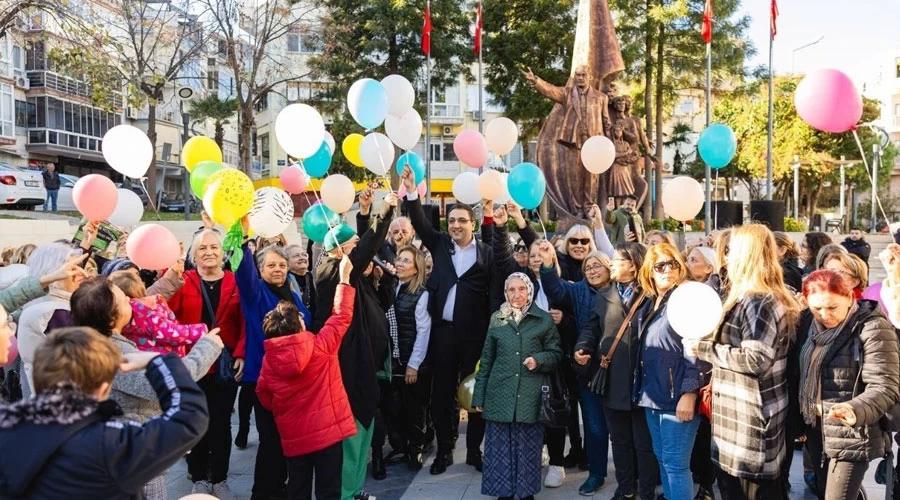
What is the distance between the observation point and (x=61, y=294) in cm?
368

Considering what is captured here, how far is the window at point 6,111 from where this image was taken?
116 feet

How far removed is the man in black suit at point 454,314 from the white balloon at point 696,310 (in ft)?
6.94

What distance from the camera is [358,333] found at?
15.6ft

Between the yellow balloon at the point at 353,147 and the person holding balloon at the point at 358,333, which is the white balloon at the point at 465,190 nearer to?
the yellow balloon at the point at 353,147

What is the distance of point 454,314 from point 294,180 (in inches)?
101

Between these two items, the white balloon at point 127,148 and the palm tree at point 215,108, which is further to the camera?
the palm tree at point 215,108

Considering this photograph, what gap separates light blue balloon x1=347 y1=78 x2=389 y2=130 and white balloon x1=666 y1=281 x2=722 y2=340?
10.5 feet

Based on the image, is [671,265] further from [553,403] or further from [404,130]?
[404,130]

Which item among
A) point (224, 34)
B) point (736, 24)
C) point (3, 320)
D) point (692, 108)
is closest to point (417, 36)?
point (224, 34)

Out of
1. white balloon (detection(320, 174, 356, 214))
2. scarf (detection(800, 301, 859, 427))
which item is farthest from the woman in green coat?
white balloon (detection(320, 174, 356, 214))

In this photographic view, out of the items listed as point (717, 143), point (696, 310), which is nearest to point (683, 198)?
point (717, 143)

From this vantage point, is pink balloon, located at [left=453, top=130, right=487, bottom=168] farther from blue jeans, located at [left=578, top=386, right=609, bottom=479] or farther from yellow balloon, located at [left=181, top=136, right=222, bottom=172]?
blue jeans, located at [left=578, top=386, right=609, bottom=479]

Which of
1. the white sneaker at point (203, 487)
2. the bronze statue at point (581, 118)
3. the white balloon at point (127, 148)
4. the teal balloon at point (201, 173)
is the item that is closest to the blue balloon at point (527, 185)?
the teal balloon at point (201, 173)

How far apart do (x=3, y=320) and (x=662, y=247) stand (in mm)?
3218
